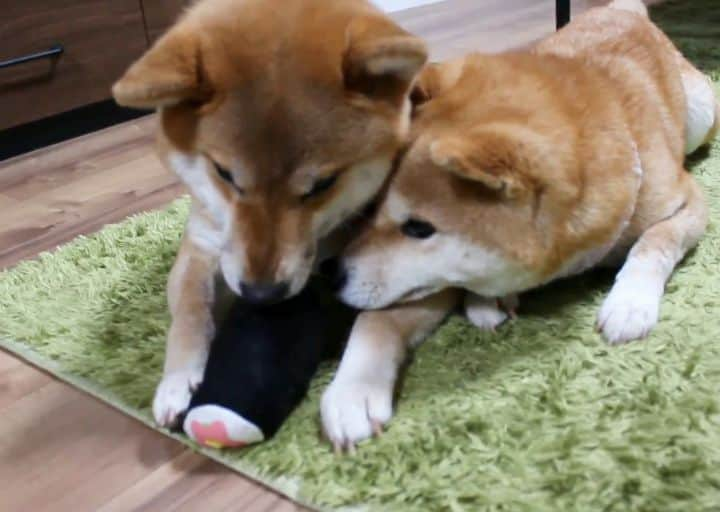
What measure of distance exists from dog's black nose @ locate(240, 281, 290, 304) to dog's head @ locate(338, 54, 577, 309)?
0.16 meters

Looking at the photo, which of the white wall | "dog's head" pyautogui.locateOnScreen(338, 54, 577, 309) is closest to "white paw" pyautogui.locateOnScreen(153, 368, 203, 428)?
"dog's head" pyautogui.locateOnScreen(338, 54, 577, 309)

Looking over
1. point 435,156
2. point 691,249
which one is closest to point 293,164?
point 435,156

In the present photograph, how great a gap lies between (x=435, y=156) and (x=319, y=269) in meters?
0.30

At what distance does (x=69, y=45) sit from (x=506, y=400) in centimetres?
184

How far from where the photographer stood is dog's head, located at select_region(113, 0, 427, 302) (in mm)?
1042

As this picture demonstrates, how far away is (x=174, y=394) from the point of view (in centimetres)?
111

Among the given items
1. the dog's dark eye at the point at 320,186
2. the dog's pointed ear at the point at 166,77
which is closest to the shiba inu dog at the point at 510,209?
the dog's dark eye at the point at 320,186

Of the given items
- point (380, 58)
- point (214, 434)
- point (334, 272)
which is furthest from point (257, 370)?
point (380, 58)

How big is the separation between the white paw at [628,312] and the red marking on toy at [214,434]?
22.1 inches

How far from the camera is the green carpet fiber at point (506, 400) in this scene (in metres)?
0.92

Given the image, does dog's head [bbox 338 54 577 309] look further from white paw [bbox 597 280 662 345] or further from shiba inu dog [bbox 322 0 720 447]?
white paw [bbox 597 280 662 345]

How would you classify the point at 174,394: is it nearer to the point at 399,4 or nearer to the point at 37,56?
the point at 37,56

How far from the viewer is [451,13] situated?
3.75 metres

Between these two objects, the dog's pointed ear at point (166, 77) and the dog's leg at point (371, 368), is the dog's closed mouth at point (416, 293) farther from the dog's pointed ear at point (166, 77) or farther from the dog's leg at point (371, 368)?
the dog's pointed ear at point (166, 77)
